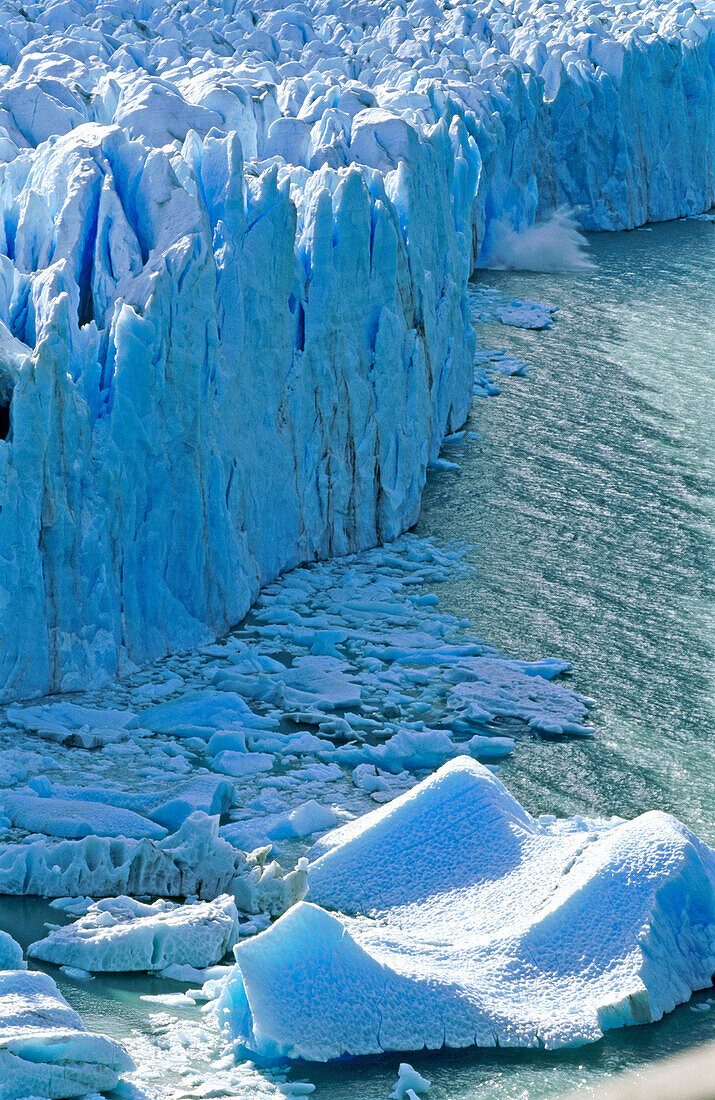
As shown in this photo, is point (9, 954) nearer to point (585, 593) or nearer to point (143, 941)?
point (143, 941)

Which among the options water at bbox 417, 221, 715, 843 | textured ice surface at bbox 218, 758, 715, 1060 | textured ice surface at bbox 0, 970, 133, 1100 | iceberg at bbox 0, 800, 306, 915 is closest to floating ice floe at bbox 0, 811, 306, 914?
iceberg at bbox 0, 800, 306, 915

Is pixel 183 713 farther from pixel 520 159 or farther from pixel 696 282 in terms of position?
pixel 520 159

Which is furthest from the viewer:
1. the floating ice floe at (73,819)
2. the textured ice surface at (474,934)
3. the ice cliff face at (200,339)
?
the ice cliff face at (200,339)

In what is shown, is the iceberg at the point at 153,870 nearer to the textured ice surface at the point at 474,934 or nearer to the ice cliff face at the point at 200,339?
the textured ice surface at the point at 474,934

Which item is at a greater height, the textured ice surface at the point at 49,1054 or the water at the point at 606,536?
the textured ice surface at the point at 49,1054

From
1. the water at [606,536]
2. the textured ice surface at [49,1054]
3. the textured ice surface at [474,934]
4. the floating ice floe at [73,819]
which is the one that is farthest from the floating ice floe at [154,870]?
the water at [606,536]

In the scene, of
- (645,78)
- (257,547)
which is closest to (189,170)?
(257,547)

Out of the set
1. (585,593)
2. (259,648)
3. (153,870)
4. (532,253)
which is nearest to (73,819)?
(153,870)

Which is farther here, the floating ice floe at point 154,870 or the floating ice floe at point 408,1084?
the floating ice floe at point 154,870
